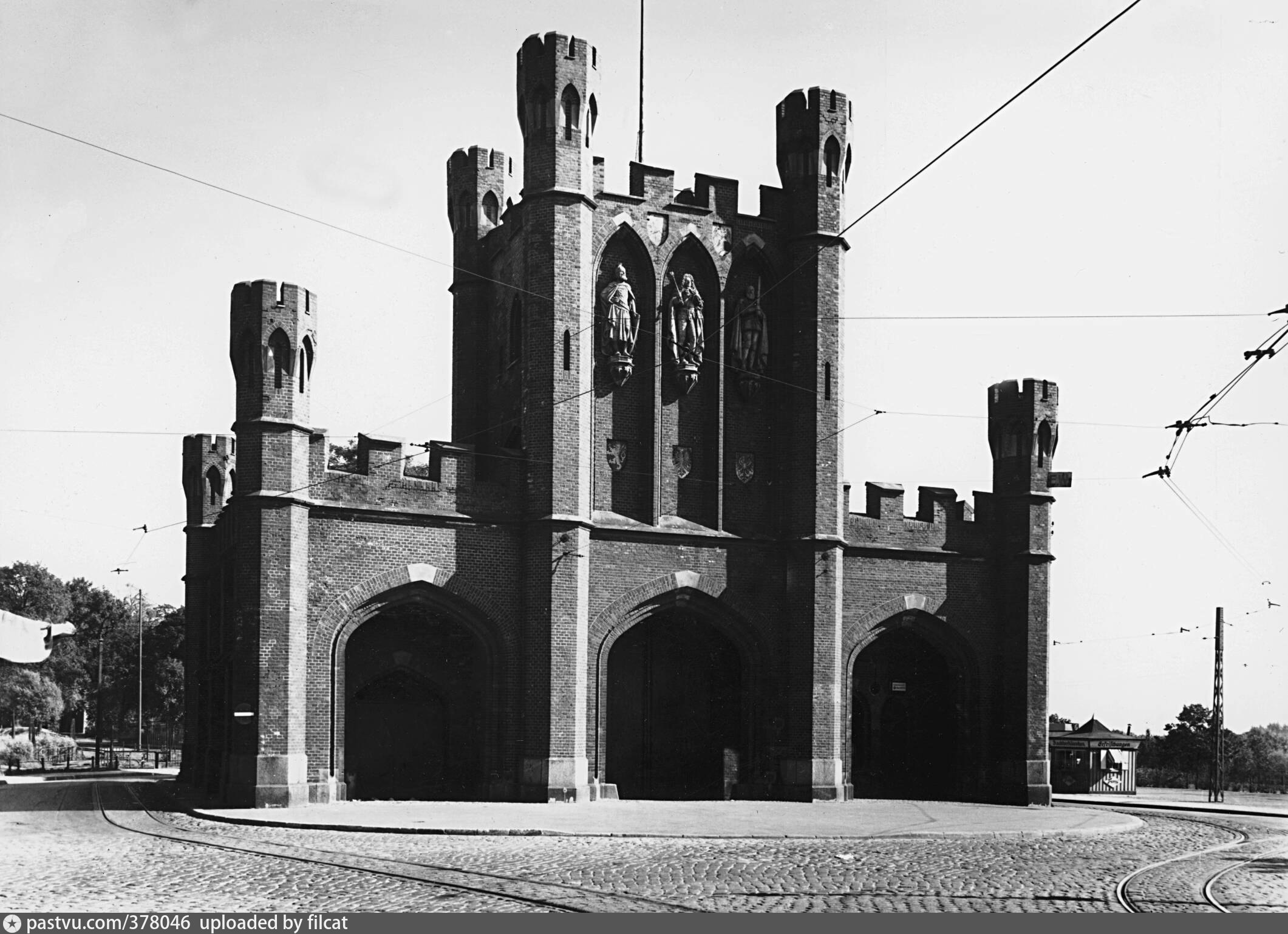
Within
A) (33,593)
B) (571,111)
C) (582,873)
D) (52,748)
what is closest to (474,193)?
(571,111)

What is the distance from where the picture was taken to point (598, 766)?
28.7 m

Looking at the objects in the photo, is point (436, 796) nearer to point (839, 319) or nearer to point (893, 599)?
point (893, 599)

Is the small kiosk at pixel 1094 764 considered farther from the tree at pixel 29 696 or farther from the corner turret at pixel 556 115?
the tree at pixel 29 696

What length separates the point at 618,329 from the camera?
2972 cm

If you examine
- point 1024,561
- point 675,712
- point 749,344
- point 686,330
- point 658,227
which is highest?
point 658,227

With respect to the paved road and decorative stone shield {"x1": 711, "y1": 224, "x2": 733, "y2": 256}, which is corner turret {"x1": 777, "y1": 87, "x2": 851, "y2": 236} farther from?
the paved road

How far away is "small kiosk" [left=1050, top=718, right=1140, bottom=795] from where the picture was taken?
46750 millimetres

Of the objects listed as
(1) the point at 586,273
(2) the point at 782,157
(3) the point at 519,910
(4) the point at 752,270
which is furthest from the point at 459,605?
(3) the point at 519,910

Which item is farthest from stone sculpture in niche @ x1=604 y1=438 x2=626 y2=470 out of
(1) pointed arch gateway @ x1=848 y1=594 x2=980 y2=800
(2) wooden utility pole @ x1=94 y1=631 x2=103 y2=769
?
(2) wooden utility pole @ x1=94 y1=631 x2=103 y2=769

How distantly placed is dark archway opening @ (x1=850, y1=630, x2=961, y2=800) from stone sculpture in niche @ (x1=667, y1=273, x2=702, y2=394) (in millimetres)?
7067

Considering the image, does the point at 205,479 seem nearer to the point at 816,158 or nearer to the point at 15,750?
the point at 816,158

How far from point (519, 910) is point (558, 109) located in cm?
1892

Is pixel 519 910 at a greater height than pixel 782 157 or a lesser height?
lesser

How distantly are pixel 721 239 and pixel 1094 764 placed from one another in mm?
25067
